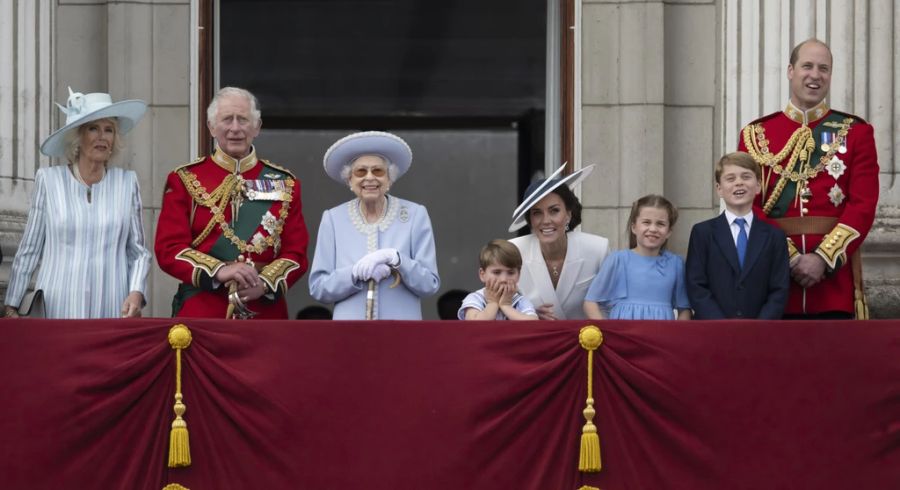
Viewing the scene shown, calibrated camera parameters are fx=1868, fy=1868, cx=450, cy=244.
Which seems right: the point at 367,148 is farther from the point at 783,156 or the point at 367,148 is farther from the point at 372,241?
the point at 783,156

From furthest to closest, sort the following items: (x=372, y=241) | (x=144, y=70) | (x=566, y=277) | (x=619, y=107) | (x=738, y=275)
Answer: (x=619, y=107) → (x=144, y=70) → (x=566, y=277) → (x=372, y=241) → (x=738, y=275)

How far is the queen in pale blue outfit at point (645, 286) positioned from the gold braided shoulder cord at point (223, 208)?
1.45m

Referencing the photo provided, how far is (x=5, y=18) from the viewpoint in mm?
9531

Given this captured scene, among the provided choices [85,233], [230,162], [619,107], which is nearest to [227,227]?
[230,162]

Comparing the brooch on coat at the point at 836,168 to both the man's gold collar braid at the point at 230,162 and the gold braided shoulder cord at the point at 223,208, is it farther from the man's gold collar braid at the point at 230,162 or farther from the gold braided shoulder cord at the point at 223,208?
the man's gold collar braid at the point at 230,162

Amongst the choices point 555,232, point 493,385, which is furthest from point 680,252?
point 493,385

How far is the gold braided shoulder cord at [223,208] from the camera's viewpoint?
8.09 m

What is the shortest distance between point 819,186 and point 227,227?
2611 mm

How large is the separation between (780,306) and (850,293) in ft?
1.70

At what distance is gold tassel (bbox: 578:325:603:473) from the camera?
23.6 feet

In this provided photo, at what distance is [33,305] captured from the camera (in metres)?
7.97

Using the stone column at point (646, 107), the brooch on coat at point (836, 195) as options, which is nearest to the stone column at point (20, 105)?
the stone column at point (646, 107)

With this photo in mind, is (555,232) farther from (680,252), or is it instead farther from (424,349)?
(680,252)

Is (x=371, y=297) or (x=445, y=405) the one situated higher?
(x=371, y=297)
